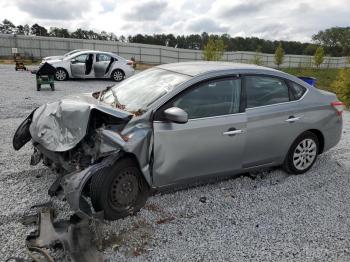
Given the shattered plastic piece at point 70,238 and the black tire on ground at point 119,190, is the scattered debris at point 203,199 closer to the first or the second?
the black tire on ground at point 119,190

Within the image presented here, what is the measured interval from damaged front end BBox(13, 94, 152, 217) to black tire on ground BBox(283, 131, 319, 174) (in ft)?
7.40

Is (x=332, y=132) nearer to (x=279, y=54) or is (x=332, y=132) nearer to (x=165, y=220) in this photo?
(x=165, y=220)

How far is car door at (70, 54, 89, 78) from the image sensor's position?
14.3m

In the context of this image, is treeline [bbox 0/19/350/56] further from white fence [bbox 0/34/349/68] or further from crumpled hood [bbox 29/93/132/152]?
crumpled hood [bbox 29/93/132/152]

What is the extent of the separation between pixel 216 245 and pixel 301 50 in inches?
2989

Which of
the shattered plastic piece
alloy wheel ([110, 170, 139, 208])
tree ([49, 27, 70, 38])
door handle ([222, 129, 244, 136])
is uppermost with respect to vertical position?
tree ([49, 27, 70, 38])

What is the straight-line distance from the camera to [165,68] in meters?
4.31

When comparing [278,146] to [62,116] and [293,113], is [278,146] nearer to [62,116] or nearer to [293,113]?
[293,113]

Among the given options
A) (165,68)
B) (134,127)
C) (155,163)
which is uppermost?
(165,68)

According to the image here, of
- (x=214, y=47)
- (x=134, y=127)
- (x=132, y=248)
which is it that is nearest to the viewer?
(x=132, y=248)

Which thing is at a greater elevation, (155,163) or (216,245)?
(155,163)

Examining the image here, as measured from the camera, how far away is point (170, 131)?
11.0ft

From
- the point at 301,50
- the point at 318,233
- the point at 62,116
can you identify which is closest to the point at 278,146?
the point at 318,233

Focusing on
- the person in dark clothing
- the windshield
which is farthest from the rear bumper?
the person in dark clothing
